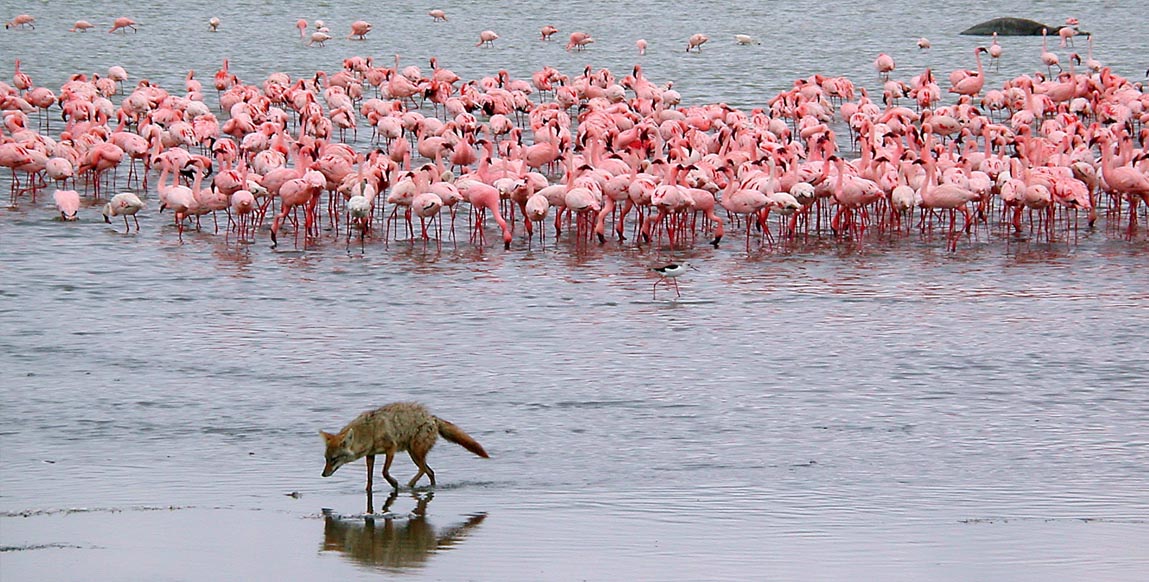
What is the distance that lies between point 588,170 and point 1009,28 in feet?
77.1

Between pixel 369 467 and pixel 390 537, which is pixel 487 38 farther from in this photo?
pixel 390 537

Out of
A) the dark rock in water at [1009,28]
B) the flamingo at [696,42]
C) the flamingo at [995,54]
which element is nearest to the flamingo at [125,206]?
the flamingo at [696,42]

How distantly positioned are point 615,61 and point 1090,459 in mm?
24623

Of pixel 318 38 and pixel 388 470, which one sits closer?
pixel 388 470

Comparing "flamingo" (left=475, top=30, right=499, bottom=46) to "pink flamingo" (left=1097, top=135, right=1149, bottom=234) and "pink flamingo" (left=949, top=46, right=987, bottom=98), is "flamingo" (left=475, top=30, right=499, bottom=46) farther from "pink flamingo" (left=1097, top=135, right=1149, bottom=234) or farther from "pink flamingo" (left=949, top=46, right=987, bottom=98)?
"pink flamingo" (left=1097, top=135, right=1149, bottom=234)

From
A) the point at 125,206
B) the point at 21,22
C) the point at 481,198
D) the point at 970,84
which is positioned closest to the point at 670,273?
the point at 481,198

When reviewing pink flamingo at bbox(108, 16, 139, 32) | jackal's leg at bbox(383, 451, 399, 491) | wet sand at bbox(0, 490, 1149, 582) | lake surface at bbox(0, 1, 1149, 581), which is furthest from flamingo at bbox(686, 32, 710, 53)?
wet sand at bbox(0, 490, 1149, 582)

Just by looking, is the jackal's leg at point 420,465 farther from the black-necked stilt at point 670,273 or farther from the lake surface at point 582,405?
the black-necked stilt at point 670,273

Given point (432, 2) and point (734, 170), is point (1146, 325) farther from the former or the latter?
point (432, 2)

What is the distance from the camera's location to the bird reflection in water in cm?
709

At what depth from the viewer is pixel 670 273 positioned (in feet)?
44.2

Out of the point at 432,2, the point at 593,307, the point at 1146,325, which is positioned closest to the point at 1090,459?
the point at 1146,325

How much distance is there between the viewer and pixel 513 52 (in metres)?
34.2

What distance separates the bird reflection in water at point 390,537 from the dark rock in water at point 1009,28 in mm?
32142
